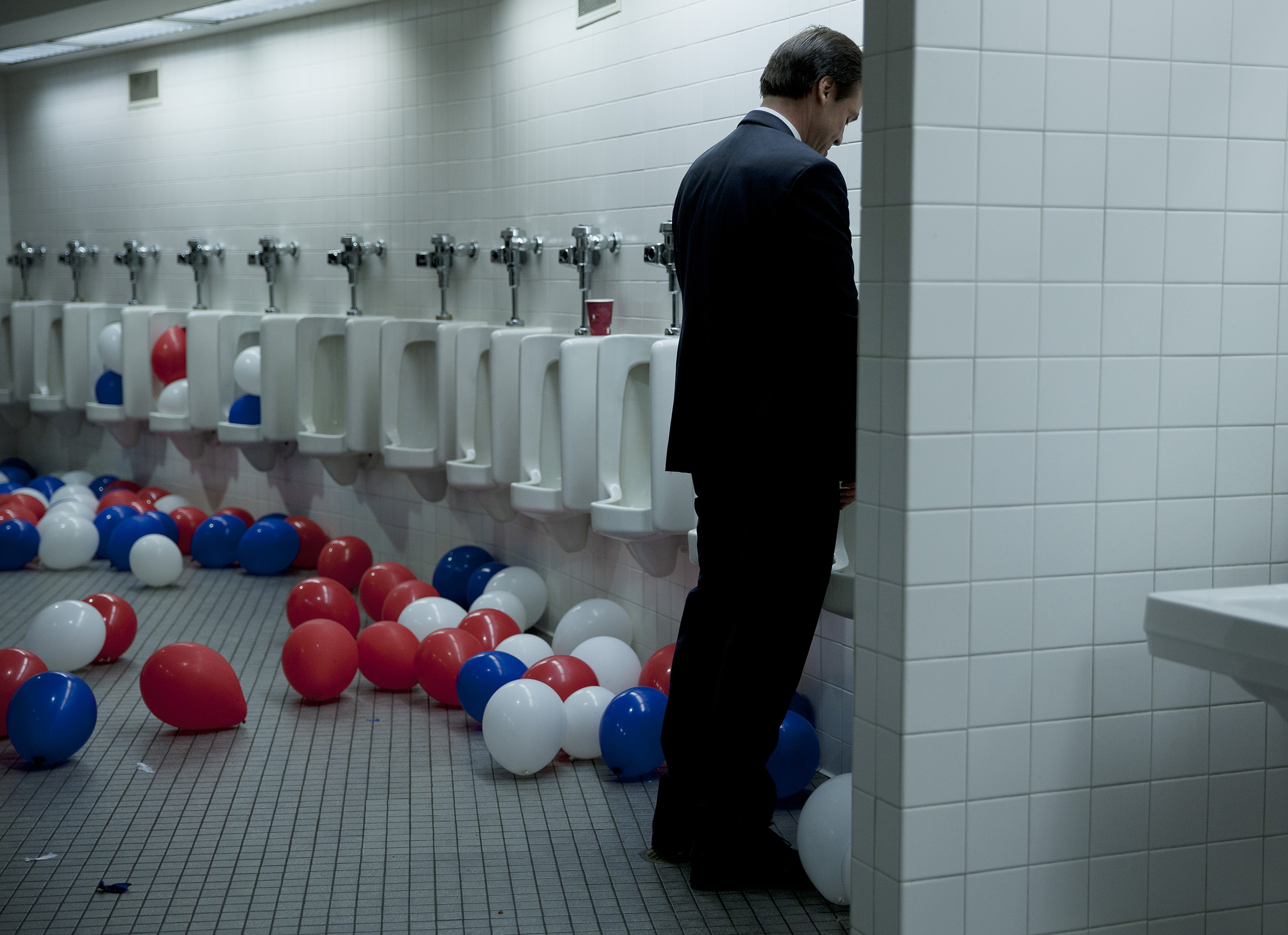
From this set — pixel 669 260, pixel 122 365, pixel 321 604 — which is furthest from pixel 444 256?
pixel 122 365

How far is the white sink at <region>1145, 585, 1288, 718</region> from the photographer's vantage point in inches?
50.7

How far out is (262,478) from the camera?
18.2ft

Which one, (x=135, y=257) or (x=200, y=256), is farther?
(x=135, y=257)

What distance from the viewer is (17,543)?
16.0ft

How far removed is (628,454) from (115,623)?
162 cm

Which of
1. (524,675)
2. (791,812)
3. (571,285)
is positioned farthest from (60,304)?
(791,812)

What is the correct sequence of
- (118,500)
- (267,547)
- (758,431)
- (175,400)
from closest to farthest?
1. (758,431)
2. (267,547)
3. (175,400)
4. (118,500)

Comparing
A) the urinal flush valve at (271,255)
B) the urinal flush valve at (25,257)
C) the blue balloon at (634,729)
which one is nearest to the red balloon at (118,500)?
the urinal flush valve at (271,255)

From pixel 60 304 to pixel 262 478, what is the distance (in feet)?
5.22

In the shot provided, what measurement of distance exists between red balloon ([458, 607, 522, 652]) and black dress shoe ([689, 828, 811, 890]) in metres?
1.15

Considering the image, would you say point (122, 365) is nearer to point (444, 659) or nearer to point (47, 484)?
point (47, 484)

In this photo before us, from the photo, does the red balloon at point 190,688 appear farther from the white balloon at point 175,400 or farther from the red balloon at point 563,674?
the white balloon at point 175,400

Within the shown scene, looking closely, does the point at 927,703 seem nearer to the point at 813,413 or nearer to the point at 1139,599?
the point at 1139,599

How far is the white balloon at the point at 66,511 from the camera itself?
4930 mm
